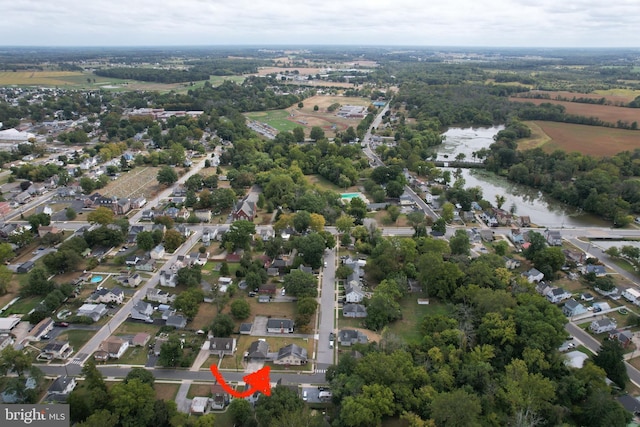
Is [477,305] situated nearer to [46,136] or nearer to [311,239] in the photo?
[311,239]

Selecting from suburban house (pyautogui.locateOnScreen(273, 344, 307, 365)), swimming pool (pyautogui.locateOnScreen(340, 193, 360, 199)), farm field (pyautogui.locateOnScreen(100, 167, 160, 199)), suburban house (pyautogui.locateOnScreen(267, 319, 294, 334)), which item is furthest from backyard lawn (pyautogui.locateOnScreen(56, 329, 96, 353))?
swimming pool (pyautogui.locateOnScreen(340, 193, 360, 199))

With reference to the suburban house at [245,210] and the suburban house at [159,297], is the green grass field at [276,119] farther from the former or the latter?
the suburban house at [159,297]

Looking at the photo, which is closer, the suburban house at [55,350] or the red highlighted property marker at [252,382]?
the red highlighted property marker at [252,382]

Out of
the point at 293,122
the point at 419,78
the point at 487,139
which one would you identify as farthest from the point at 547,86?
the point at 293,122

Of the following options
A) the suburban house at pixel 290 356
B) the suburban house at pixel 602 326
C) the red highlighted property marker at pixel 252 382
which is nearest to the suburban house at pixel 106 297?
the red highlighted property marker at pixel 252 382

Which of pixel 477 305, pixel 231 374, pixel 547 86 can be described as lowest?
pixel 231 374
